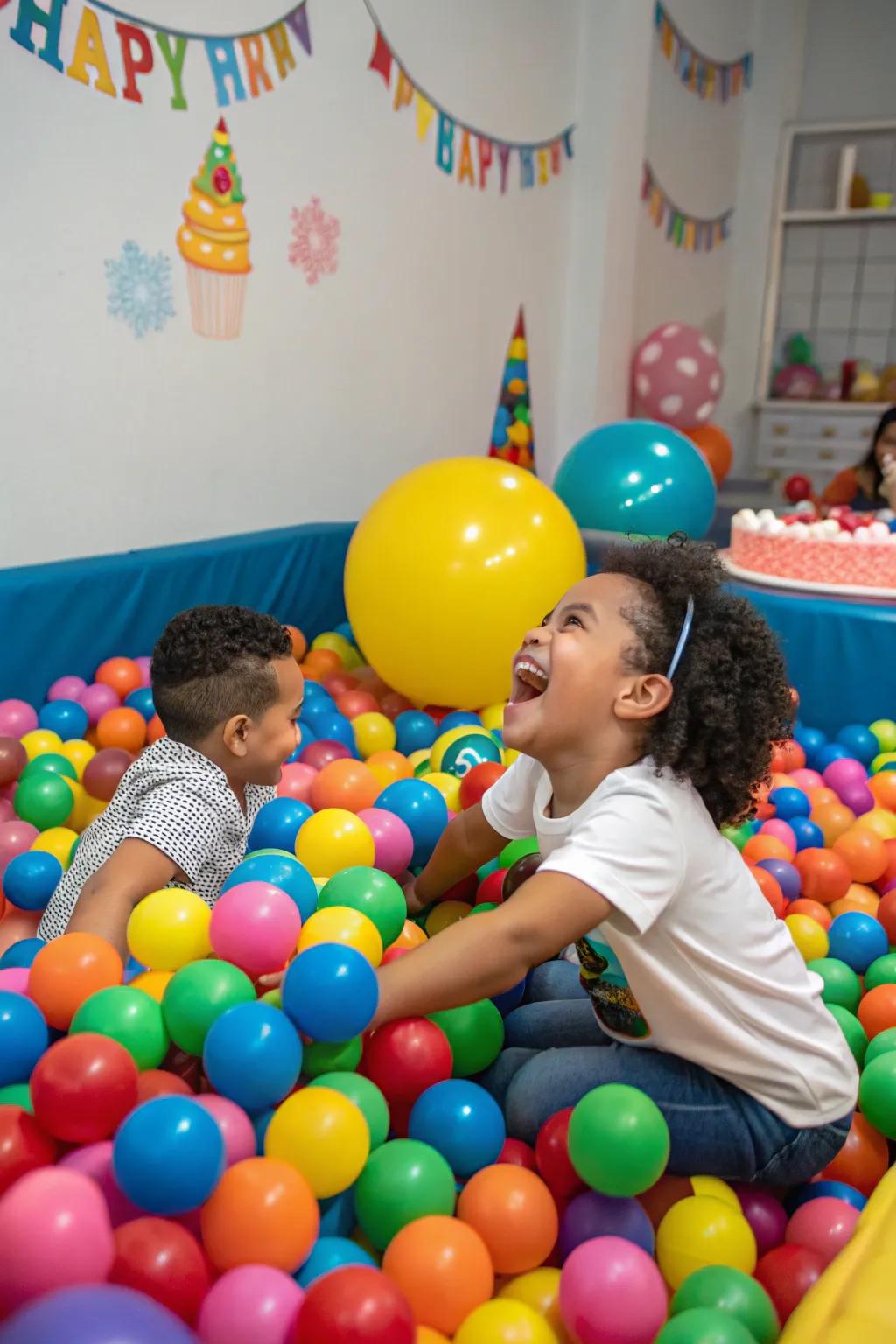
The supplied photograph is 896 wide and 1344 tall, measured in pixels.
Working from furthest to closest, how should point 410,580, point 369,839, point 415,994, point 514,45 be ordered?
point 514,45, point 410,580, point 369,839, point 415,994

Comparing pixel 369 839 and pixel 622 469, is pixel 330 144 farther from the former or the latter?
pixel 369 839

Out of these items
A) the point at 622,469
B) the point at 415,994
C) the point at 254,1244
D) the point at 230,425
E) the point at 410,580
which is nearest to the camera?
the point at 254,1244

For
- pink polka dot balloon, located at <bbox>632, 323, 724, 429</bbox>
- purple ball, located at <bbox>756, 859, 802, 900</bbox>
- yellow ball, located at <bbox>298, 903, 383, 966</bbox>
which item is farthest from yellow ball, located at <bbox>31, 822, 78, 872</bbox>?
pink polka dot balloon, located at <bbox>632, 323, 724, 429</bbox>

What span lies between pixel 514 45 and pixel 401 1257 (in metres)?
3.73

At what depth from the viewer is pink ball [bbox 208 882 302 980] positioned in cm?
107

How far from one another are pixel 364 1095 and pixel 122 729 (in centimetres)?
133

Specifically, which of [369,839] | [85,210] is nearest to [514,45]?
[85,210]

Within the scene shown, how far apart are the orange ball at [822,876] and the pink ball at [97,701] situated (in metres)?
1.30

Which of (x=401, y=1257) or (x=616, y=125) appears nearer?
(x=401, y=1257)

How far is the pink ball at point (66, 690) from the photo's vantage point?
2.30m

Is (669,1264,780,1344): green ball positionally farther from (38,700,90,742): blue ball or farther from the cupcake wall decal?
the cupcake wall decal

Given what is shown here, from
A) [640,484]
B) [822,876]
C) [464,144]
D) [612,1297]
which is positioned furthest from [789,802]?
[464,144]

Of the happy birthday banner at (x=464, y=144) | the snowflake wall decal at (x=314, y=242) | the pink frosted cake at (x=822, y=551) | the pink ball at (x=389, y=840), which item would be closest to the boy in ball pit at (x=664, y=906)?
the pink ball at (x=389, y=840)

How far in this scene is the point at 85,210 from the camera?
2.40 meters
